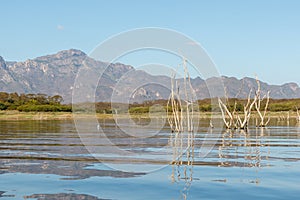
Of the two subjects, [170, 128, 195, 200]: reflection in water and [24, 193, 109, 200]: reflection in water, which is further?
[170, 128, 195, 200]: reflection in water

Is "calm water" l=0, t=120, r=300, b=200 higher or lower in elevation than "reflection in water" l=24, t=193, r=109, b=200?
higher

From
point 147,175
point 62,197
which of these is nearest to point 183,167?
point 147,175

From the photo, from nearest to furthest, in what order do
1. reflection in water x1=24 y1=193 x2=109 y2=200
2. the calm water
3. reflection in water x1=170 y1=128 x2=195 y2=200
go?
1. reflection in water x1=24 y1=193 x2=109 y2=200
2. the calm water
3. reflection in water x1=170 y1=128 x2=195 y2=200

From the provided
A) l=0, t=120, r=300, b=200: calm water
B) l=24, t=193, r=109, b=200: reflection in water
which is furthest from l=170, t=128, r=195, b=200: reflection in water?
l=24, t=193, r=109, b=200: reflection in water

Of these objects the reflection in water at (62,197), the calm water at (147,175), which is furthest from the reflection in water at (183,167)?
the reflection in water at (62,197)

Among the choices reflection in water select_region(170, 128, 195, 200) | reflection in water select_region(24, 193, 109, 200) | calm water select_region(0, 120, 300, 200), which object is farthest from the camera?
reflection in water select_region(170, 128, 195, 200)

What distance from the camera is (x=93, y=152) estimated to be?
84.2 feet

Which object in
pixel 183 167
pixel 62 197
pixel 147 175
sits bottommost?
pixel 62 197

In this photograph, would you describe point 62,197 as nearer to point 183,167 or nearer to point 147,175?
point 147,175

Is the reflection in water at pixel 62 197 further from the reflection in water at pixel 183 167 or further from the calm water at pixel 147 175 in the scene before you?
the reflection in water at pixel 183 167

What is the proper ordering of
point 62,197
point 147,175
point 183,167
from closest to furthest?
point 62,197
point 147,175
point 183,167

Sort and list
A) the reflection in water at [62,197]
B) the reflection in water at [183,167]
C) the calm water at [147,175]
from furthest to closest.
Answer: the reflection in water at [183,167] < the calm water at [147,175] < the reflection in water at [62,197]

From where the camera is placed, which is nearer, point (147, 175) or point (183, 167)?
point (147, 175)

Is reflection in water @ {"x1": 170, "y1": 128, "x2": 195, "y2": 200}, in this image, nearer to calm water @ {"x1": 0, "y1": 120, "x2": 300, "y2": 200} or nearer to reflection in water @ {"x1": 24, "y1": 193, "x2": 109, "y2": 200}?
calm water @ {"x1": 0, "y1": 120, "x2": 300, "y2": 200}
